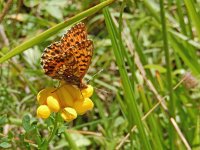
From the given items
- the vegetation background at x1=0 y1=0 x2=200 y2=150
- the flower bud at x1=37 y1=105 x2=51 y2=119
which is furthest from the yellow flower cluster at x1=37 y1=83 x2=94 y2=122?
the vegetation background at x1=0 y1=0 x2=200 y2=150

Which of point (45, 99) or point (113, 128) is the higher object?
point (45, 99)

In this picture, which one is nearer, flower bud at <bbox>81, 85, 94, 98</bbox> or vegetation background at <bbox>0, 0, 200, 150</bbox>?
flower bud at <bbox>81, 85, 94, 98</bbox>

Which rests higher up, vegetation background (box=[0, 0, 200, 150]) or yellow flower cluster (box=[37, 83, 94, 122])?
yellow flower cluster (box=[37, 83, 94, 122])

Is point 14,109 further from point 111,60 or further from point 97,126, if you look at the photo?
point 111,60

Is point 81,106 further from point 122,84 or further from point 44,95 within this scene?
point 122,84

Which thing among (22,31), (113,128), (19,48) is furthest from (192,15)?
(22,31)

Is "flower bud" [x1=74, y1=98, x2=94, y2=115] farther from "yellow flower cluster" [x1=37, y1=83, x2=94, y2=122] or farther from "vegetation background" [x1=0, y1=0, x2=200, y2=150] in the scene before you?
"vegetation background" [x1=0, y1=0, x2=200, y2=150]
